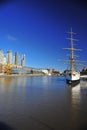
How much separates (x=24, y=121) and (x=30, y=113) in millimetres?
1750

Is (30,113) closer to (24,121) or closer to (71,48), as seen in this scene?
(24,121)

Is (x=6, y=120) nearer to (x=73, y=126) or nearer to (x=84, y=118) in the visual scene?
(x=73, y=126)

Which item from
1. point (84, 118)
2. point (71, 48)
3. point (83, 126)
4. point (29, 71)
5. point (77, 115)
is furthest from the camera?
point (29, 71)

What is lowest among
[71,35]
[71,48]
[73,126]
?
[73,126]

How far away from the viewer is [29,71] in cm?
19475

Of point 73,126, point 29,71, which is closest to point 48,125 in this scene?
point 73,126

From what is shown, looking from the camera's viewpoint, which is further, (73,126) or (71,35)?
(71,35)

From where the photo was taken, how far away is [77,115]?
1061 centimetres

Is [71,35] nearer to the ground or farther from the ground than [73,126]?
farther from the ground

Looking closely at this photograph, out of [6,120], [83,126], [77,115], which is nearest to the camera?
[83,126]

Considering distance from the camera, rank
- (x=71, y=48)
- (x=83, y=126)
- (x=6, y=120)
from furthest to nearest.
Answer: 1. (x=71, y=48)
2. (x=6, y=120)
3. (x=83, y=126)

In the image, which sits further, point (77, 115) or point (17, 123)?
point (77, 115)

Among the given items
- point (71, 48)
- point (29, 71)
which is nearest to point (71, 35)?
point (71, 48)

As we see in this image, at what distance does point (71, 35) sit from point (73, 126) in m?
59.8
